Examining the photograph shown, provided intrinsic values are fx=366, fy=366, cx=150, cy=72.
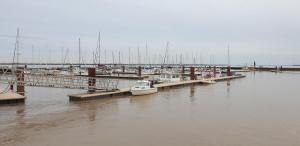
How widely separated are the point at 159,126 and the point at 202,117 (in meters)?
4.57

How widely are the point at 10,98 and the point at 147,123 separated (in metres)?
13.3

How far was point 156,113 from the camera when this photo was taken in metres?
27.1

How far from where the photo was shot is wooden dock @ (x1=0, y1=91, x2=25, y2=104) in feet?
96.8

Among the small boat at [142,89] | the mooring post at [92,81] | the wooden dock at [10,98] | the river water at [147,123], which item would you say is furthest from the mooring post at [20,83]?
the small boat at [142,89]

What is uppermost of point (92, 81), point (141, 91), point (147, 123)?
point (92, 81)

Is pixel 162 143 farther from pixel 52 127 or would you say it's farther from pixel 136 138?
pixel 52 127

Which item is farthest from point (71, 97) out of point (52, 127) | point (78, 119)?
point (52, 127)

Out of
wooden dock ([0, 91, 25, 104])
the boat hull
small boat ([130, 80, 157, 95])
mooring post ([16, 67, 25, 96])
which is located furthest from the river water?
small boat ([130, 80, 157, 95])

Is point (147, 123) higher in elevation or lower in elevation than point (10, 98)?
lower

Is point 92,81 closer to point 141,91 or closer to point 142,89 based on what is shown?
point 141,91

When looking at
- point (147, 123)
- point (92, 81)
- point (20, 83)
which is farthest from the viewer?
point (92, 81)

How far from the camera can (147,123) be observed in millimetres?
22891

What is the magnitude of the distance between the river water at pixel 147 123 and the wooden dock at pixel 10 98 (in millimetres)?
885

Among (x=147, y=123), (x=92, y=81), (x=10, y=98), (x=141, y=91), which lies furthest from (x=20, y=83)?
(x=147, y=123)
